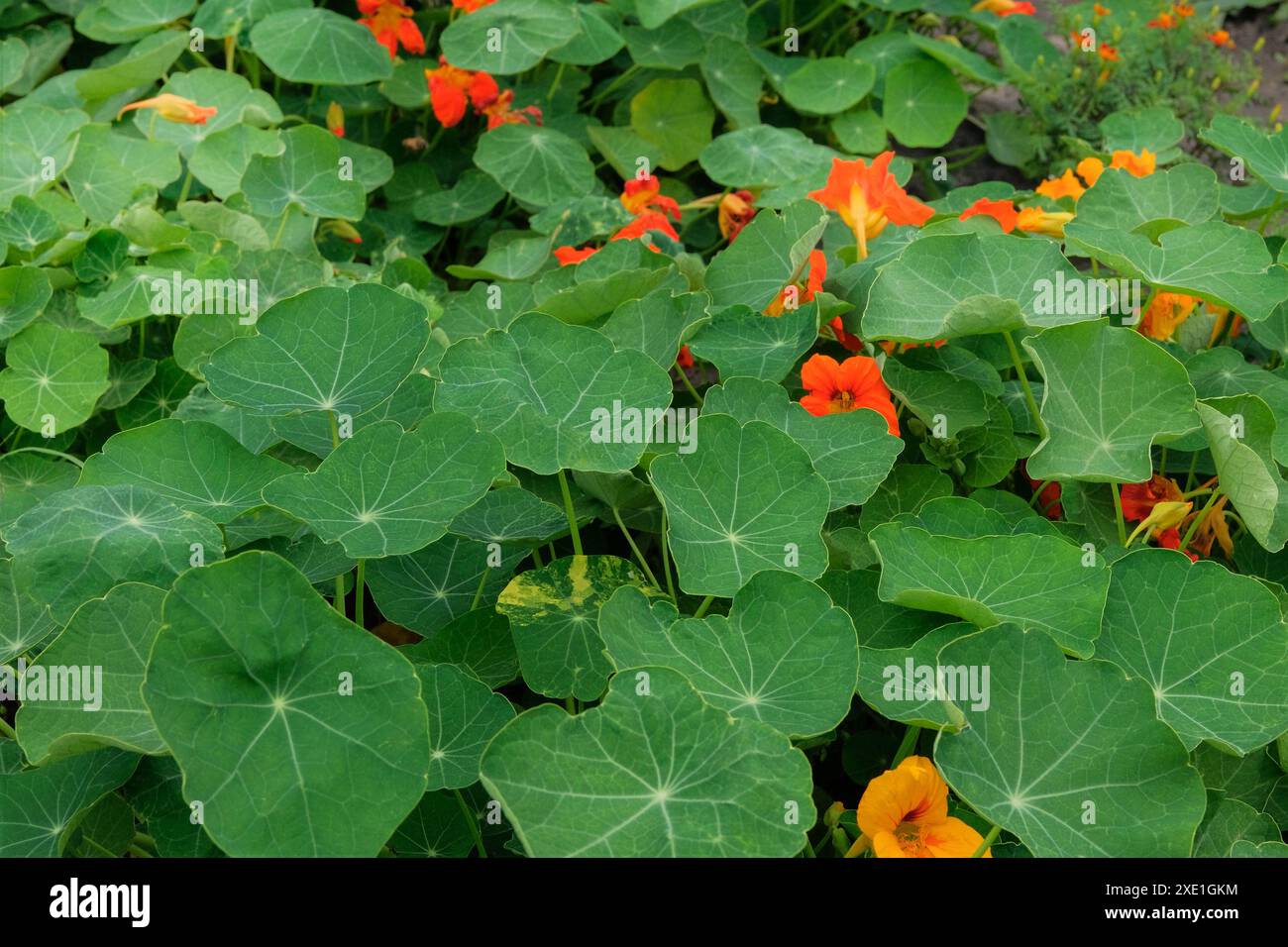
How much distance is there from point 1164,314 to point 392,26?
A: 1877 mm

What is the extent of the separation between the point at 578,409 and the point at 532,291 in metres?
0.57

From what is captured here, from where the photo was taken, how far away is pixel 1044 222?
1.77 metres

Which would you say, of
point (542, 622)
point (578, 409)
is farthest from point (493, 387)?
point (542, 622)

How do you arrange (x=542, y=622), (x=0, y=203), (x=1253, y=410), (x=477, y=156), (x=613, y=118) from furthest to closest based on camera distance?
1. (x=613, y=118)
2. (x=477, y=156)
3. (x=0, y=203)
4. (x=1253, y=410)
5. (x=542, y=622)

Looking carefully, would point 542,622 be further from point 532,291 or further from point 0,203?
point 0,203

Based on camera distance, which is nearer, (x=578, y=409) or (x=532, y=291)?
(x=578, y=409)

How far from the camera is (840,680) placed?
1114mm

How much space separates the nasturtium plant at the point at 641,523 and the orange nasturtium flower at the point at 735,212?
13mm

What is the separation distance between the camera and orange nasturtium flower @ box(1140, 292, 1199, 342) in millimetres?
1732

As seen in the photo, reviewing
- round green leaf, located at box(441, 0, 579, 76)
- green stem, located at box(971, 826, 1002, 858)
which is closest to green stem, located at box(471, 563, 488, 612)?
green stem, located at box(971, 826, 1002, 858)

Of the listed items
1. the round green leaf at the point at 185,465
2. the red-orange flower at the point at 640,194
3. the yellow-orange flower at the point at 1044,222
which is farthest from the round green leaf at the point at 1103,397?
the red-orange flower at the point at 640,194

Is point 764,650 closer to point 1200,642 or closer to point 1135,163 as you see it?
point 1200,642

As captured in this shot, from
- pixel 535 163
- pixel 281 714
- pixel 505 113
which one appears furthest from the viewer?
pixel 505 113

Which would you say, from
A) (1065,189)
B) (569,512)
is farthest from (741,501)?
(1065,189)
